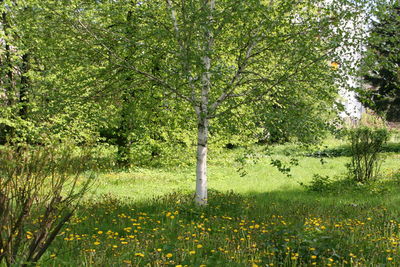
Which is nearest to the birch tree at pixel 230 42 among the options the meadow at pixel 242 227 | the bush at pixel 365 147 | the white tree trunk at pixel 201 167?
the white tree trunk at pixel 201 167

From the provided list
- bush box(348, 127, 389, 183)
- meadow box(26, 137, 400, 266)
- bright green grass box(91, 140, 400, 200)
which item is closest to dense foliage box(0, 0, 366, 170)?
meadow box(26, 137, 400, 266)

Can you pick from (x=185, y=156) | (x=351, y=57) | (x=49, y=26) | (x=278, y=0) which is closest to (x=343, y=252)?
(x=351, y=57)

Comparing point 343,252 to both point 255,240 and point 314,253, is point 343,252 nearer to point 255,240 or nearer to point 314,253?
point 314,253

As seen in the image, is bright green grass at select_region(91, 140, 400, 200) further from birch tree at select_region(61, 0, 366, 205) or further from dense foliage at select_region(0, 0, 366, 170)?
birch tree at select_region(61, 0, 366, 205)

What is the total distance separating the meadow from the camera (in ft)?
14.0

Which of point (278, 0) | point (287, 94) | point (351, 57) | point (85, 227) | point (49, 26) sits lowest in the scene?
point (85, 227)

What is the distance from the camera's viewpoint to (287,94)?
6.62 meters

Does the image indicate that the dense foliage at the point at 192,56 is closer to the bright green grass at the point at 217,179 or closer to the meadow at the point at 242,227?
the meadow at the point at 242,227

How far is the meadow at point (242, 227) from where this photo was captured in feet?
14.0

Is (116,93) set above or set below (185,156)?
above

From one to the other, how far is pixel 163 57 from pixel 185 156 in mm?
7448

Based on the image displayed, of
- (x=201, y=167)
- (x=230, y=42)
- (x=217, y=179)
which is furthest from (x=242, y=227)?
(x=217, y=179)

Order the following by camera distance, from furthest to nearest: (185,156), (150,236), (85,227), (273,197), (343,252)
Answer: (185,156) < (273,197) < (85,227) < (150,236) < (343,252)

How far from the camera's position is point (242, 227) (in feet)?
17.5
